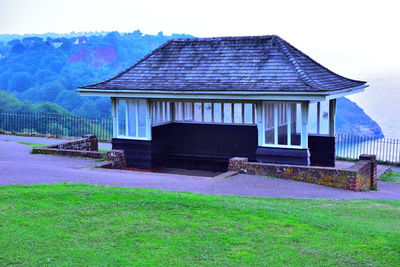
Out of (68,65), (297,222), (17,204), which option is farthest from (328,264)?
(68,65)

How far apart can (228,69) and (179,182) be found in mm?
5925

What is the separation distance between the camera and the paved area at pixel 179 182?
15.1 meters

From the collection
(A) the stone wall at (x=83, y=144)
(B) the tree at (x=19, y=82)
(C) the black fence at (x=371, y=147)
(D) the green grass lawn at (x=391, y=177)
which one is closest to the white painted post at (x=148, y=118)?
(A) the stone wall at (x=83, y=144)

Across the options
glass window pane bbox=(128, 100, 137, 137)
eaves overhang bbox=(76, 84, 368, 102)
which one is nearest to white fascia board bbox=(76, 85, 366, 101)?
eaves overhang bbox=(76, 84, 368, 102)

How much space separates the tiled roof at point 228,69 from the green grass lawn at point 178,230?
269 inches

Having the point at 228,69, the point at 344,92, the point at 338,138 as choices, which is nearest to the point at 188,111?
the point at 228,69

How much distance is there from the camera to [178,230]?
1008 centimetres

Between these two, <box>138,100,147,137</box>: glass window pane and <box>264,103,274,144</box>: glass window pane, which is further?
<box>138,100,147,137</box>: glass window pane

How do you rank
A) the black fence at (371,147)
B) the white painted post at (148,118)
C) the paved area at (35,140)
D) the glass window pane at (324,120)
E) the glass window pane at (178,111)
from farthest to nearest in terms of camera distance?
the paved area at (35,140) → the black fence at (371,147) → the glass window pane at (178,111) → the white painted post at (148,118) → the glass window pane at (324,120)

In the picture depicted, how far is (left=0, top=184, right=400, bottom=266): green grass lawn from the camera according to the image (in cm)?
882

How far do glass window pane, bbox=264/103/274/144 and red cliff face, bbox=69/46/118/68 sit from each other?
102363 millimetres

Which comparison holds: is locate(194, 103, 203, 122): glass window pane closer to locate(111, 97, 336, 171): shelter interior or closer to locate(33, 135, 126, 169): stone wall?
locate(111, 97, 336, 171): shelter interior

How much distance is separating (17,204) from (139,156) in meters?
9.72

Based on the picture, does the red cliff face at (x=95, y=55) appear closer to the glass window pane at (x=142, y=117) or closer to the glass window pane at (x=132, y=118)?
the glass window pane at (x=132, y=118)
